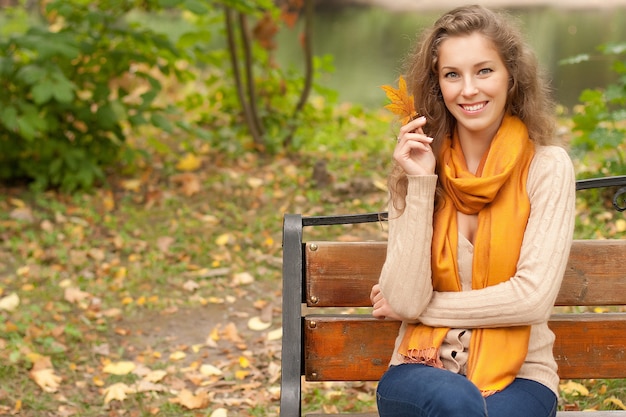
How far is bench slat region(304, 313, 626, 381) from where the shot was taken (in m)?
2.58

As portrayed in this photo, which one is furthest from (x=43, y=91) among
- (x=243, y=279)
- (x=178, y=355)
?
(x=178, y=355)

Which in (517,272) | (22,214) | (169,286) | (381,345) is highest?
(517,272)

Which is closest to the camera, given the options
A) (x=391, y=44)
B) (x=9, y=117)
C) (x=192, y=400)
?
(x=192, y=400)

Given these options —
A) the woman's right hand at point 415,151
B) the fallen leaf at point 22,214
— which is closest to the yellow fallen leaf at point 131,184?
the fallen leaf at point 22,214

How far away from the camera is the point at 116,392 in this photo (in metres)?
3.64

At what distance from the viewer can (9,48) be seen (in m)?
5.30

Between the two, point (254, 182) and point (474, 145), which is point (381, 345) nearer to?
point (474, 145)

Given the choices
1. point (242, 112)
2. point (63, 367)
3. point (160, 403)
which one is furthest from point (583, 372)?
point (242, 112)

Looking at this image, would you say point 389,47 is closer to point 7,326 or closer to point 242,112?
point 242,112

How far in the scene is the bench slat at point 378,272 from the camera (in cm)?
257

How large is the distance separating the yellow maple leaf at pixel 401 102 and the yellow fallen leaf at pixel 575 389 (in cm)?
159

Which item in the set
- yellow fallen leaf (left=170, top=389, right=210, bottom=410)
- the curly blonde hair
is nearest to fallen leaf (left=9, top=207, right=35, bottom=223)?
yellow fallen leaf (left=170, top=389, right=210, bottom=410)

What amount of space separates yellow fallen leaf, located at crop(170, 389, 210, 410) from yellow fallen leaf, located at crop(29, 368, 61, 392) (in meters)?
0.53

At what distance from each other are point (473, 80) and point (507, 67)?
0.11 meters
